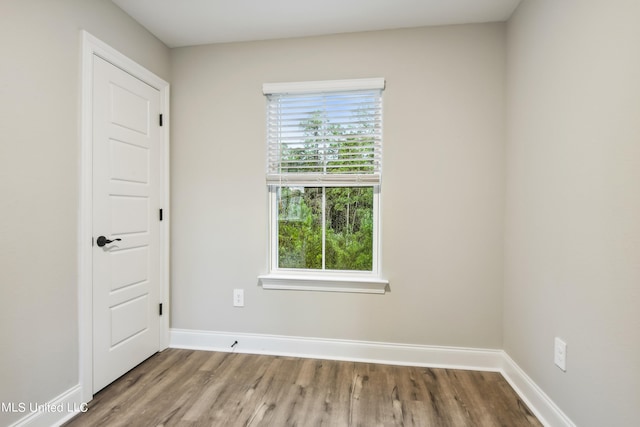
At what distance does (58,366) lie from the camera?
62.9 inches

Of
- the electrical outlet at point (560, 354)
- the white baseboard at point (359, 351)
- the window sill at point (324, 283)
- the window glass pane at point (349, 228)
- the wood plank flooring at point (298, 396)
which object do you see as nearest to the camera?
the electrical outlet at point (560, 354)

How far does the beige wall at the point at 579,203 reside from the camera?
3.70 ft

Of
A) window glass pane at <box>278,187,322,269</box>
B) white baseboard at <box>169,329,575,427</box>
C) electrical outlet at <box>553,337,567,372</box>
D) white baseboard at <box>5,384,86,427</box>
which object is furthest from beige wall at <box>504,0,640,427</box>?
white baseboard at <box>5,384,86,427</box>

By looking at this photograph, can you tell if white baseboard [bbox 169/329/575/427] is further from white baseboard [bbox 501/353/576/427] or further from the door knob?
the door knob

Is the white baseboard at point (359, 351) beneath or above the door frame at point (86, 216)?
beneath

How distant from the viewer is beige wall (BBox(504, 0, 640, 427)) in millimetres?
1129

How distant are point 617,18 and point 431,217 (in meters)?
1.34

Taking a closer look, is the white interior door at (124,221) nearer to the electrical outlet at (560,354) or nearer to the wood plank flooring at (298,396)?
the wood plank flooring at (298,396)

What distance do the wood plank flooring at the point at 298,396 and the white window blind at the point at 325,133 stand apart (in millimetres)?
1382

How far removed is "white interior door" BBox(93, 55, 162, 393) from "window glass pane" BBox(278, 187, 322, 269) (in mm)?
985

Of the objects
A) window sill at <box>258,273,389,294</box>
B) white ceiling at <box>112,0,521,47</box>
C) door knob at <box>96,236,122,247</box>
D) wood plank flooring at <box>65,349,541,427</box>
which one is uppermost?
white ceiling at <box>112,0,521,47</box>

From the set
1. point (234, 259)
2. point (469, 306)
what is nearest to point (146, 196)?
point (234, 259)

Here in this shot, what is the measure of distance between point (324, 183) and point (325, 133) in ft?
1.29

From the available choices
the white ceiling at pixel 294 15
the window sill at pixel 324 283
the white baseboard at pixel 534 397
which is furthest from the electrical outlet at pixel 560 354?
the white ceiling at pixel 294 15
